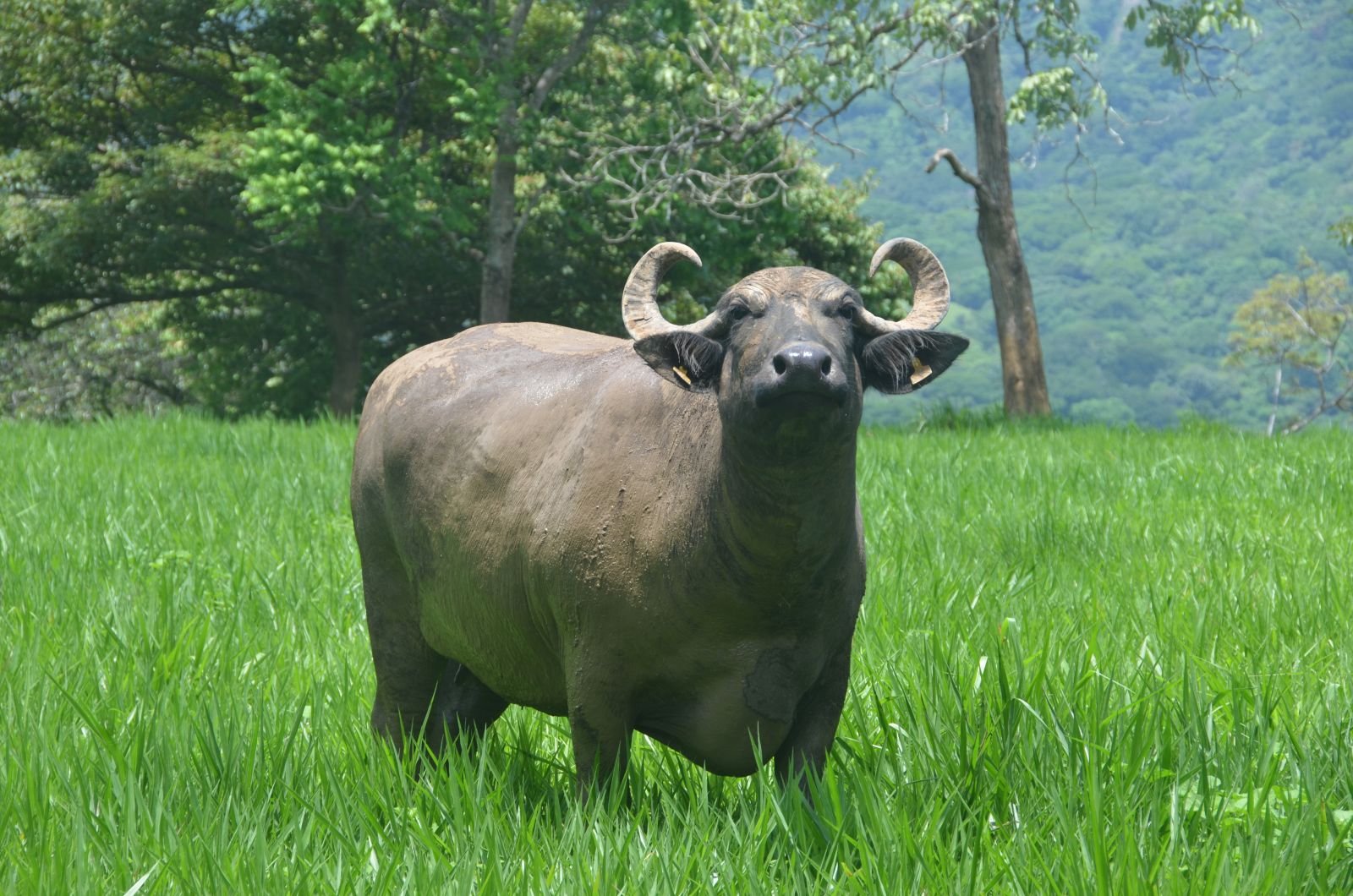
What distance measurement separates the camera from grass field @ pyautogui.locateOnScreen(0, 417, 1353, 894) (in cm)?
251

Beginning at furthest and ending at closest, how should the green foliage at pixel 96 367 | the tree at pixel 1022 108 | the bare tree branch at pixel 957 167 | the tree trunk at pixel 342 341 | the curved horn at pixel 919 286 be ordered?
the green foliage at pixel 96 367 < the tree trunk at pixel 342 341 < the tree at pixel 1022 108 < the bare tree branch at pixel 957 167 < the curved horn at pixel 919 286

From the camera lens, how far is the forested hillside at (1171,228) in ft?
380

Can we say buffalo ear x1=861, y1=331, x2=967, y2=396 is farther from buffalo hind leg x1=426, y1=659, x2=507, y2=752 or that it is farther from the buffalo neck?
buffalo hind leg x1=426, y1=659, x2=507, y2=752

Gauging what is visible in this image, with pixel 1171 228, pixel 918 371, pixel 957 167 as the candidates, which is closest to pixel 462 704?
pixel 918 371

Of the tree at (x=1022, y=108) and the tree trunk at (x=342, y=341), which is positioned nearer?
the tree at (x=1022, y=108)

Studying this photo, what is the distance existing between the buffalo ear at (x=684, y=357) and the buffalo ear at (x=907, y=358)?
0.31 metres

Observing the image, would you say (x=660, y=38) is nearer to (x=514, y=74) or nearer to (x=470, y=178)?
(x=514, y=74)

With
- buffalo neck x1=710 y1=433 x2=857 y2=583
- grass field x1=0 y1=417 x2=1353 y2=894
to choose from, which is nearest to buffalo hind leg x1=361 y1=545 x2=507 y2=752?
grass field x1=0 y1=417 x2=1353 y2=894

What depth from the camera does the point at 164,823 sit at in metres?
2.74

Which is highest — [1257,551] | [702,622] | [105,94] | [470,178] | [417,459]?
[105,94]

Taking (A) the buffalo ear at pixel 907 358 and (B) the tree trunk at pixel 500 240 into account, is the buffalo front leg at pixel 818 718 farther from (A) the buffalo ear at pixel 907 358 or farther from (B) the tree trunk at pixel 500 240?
(B) the tree trunk at pixel 500 240

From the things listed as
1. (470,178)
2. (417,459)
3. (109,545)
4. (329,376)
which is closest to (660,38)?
(470,178)

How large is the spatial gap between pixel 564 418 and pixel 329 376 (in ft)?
69.5

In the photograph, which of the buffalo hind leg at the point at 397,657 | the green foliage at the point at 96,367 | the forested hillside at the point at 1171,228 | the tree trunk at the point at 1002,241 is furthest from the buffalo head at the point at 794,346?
the forested hillside at the point at 1171,228
